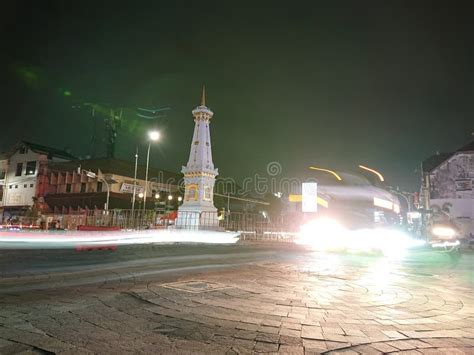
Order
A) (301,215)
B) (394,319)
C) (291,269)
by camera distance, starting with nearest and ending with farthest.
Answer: (394,319) → (291,269) → (301,215)

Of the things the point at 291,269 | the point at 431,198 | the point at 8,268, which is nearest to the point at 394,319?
the point at 291,269

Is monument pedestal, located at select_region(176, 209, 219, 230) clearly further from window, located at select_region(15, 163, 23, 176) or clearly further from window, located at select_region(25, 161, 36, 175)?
window, located at select_region(15, 163, 23, 176)

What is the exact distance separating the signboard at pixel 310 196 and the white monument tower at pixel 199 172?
42.9ft

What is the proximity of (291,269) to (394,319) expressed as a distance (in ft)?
15.9

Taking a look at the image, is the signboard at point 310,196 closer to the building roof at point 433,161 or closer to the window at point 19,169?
the building roof at point 433,161

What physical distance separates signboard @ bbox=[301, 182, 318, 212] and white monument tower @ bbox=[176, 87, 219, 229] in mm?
13076

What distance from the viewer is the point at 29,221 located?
113 feet

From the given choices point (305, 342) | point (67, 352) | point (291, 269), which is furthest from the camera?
point (291, 269)

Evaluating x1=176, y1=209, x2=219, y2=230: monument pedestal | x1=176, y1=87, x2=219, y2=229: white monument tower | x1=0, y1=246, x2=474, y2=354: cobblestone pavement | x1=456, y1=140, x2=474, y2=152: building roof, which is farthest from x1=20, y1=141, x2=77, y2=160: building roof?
x1=456, y1=140, x2=474, y2=152: building roof

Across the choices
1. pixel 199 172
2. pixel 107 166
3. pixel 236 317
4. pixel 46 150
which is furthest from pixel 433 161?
pixel 46 150

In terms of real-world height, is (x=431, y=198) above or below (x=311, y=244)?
above

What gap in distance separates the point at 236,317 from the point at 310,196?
12.6m

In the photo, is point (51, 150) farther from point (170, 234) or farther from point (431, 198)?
point (431, 198)

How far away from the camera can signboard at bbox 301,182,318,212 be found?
15969 millimetres
